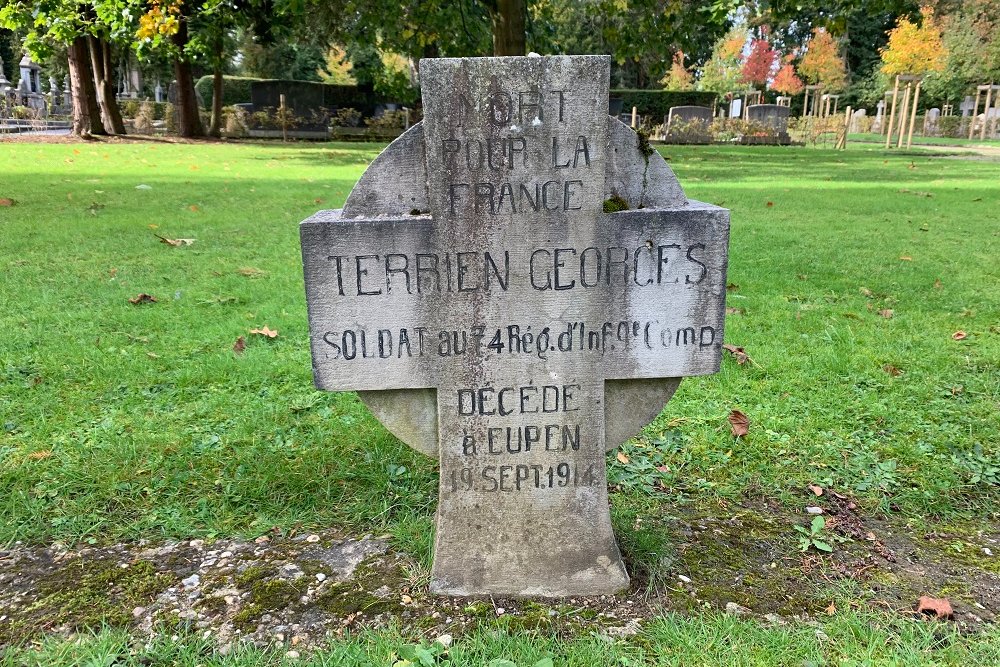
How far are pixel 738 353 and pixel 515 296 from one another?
101 inches

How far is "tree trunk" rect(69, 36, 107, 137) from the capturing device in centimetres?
2108

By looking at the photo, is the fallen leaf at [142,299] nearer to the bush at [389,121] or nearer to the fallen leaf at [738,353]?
the fallen leaf at [738,353]

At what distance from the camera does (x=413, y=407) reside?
94.5 inches

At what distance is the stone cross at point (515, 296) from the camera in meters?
2.13

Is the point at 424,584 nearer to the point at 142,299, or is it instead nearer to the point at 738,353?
the point at 738,353

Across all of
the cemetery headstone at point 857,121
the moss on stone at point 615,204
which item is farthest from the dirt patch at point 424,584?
the cemetery headstone at point 857,121

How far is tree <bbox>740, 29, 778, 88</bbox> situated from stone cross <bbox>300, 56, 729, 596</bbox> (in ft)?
148

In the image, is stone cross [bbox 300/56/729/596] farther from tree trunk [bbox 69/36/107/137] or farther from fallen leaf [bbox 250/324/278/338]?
tree trunk [bbox 69/36/107/137]

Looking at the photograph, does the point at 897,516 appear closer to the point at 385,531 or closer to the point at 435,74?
the point at 385,531

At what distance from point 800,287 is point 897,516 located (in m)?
3.21

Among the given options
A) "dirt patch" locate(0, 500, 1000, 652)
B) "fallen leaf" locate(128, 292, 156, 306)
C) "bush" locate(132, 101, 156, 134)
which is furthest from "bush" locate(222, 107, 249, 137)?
"dirt patch" locate(0, 500, 1000, 652)

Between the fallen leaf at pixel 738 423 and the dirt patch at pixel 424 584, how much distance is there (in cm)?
69

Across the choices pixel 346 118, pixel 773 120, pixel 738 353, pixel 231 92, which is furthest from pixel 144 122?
pixel 738 353

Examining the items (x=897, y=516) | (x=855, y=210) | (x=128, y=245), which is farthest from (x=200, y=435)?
(x=855, y=210)
